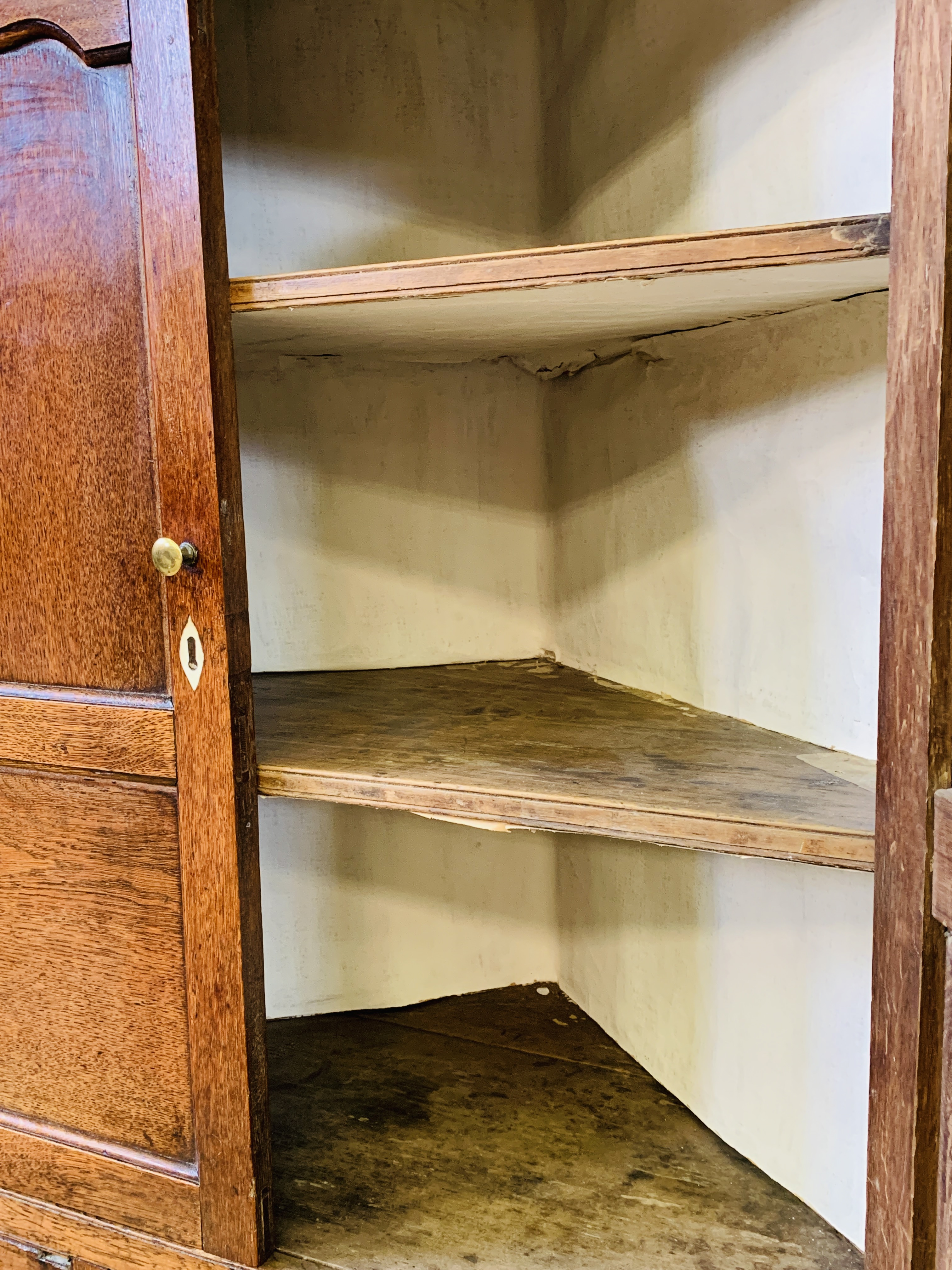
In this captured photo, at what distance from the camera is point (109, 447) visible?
97cm

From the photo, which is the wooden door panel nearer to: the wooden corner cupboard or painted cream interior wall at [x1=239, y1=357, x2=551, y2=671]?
the wooden corner cupboard

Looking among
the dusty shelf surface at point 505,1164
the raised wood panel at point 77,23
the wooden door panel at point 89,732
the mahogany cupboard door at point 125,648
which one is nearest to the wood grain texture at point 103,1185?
the mahogany cupboard door at point 125,648

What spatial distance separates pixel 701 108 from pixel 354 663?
84 cm

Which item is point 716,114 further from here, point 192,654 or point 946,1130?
point 946,1130

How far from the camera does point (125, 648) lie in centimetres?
100

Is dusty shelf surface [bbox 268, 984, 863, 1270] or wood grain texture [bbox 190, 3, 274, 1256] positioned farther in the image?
dusty shelf surface [bbox 268, 984, 863, 1270]

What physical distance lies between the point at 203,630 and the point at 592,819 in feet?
1.28

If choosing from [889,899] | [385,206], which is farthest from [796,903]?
[385,206]

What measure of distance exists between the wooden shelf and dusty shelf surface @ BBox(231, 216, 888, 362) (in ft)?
1.38

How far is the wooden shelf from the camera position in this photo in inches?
32.5

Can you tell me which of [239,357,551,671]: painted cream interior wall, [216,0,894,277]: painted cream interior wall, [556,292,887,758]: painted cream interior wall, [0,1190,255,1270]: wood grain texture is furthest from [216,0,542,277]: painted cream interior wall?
[0,1190,255,1270]: wood grain texture

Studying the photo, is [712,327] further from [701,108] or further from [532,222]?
[532,222]

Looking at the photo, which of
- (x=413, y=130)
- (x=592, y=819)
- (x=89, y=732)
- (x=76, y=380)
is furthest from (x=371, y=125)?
(x=592, y=819)

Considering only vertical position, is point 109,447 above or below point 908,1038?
above
